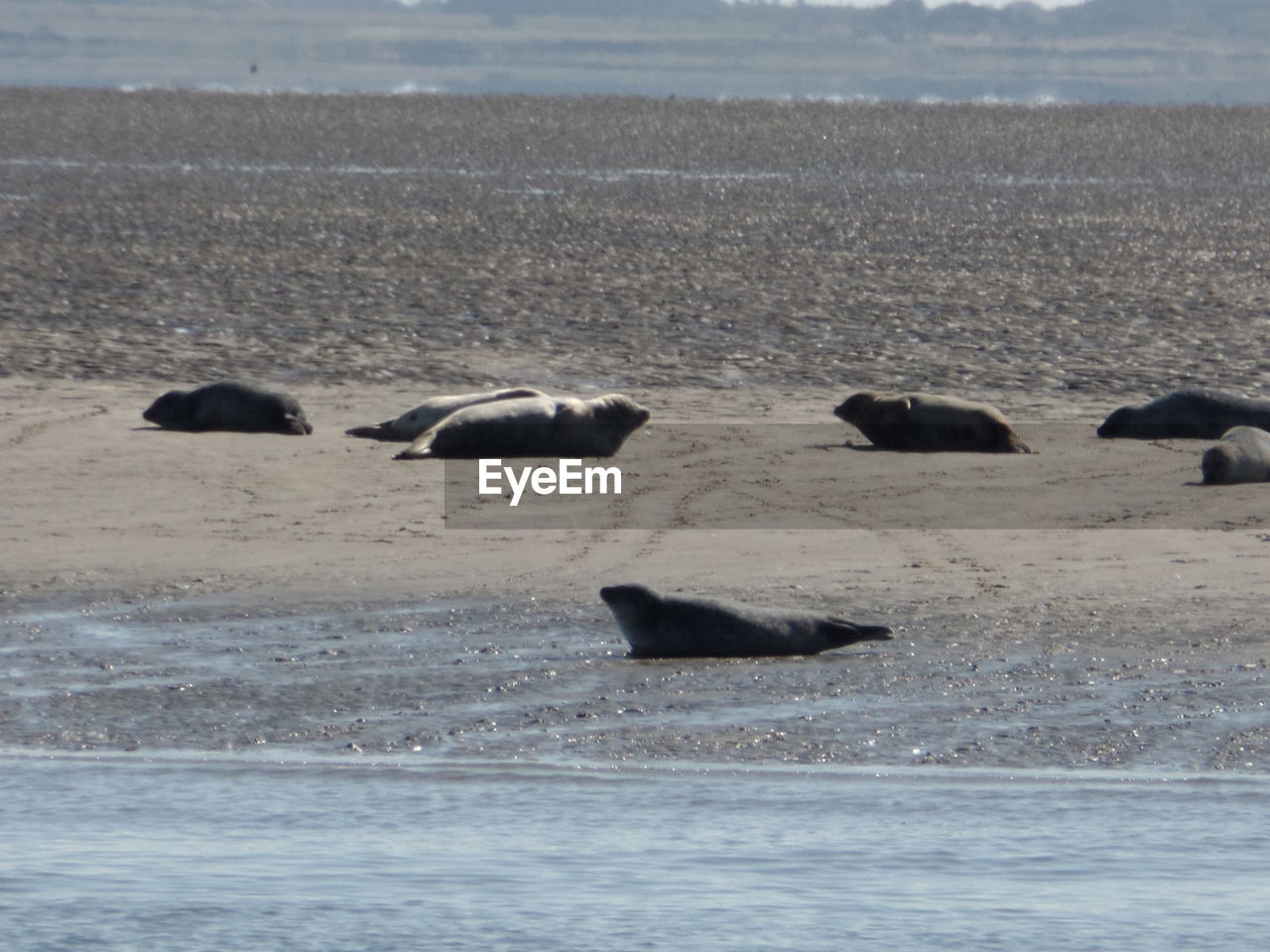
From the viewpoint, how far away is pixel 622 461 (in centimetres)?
1130

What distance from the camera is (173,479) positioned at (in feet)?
35.1

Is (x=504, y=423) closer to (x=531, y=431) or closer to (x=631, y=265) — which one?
(x=531, y=431)

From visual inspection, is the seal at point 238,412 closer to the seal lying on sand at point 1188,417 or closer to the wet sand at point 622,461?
the wet sand at point 622,461

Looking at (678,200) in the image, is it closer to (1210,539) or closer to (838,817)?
(1210,539)

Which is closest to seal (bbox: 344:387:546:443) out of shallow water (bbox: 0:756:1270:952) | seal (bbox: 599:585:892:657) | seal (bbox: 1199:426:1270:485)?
seal (bbox: 1199:426:1270:485)

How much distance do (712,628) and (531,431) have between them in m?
4.25

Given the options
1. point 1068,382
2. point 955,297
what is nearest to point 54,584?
point 1068,382

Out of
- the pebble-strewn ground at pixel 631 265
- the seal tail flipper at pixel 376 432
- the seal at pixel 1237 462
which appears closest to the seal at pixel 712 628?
the seal at pixel 1237 462

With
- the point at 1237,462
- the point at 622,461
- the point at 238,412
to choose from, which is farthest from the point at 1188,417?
the point at 238,412

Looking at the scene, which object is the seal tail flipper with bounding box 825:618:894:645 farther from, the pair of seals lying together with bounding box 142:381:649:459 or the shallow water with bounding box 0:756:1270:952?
the pair of seals lying together with bounding box 142:381:649:459

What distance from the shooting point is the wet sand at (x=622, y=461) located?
675 centimetres

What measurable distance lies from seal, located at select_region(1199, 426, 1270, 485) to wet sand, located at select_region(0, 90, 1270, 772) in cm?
20

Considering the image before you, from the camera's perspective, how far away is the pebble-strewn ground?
50.0ft

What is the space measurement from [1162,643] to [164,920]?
3.68 m
